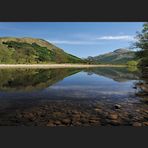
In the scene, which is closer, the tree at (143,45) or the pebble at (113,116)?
the pebble at (113,116)

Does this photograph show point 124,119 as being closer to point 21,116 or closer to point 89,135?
point 89,135

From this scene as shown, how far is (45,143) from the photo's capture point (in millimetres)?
6703

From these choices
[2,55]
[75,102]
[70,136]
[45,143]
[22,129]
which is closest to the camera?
[45,143]

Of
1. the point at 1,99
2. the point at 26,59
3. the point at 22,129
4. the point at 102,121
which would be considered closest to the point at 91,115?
the point at 102,121

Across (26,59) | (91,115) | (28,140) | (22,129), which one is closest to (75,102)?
(91,115)

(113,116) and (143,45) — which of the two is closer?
(113,116)

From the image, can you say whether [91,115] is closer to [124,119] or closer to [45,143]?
[124,119]

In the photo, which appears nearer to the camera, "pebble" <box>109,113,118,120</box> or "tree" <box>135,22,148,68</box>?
"pebble" <box>109,113,118,120</box>

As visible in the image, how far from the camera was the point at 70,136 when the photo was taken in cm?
732

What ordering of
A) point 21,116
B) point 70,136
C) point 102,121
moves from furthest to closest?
point 21,116, point 102,121, point 70,136

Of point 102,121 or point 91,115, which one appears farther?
point 91,115

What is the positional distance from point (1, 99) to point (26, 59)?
79235 millimetres

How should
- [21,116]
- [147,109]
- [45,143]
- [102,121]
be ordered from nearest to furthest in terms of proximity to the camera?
[45,143]
[102,121]
[21,116]
[147,109]

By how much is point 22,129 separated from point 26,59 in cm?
8572
